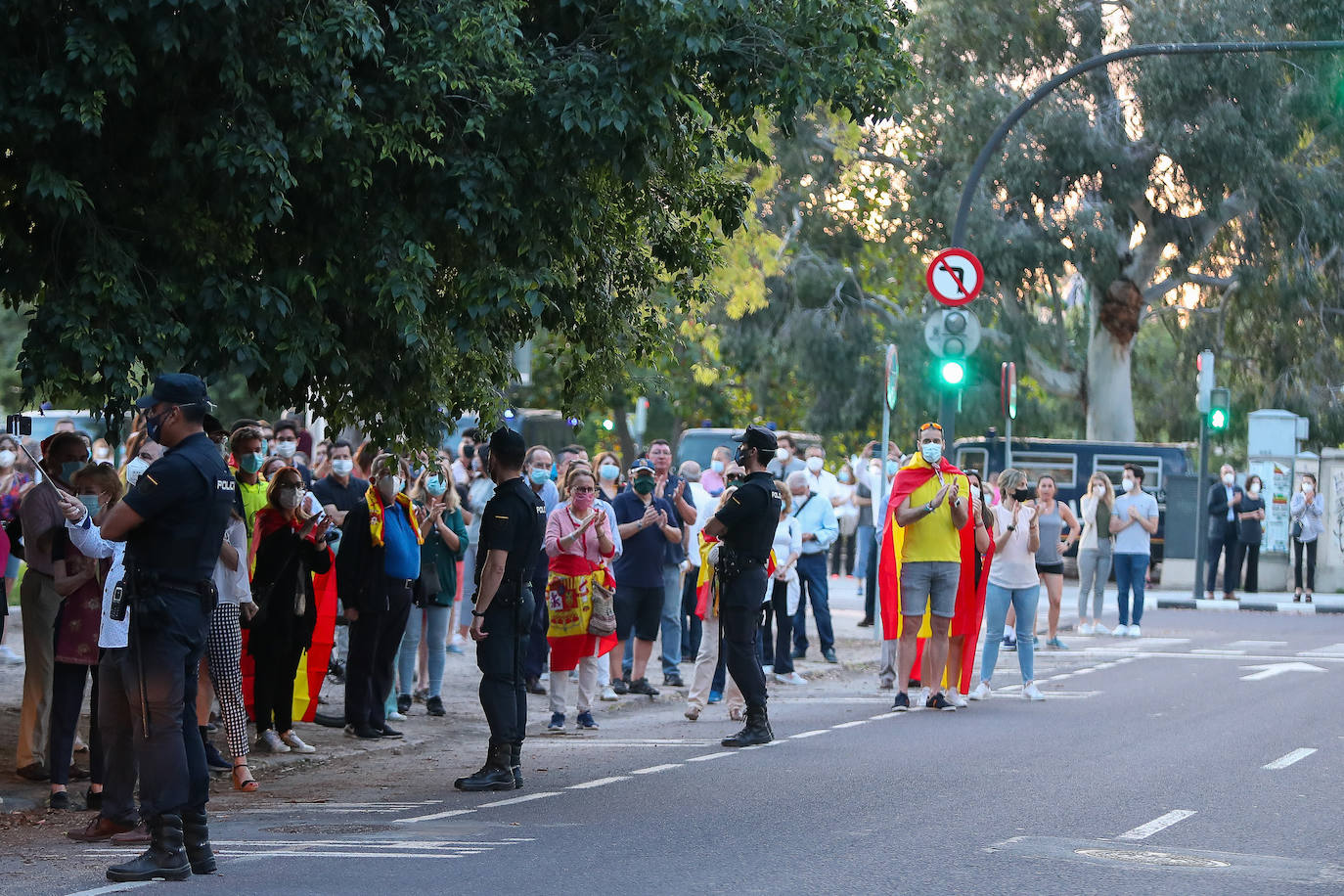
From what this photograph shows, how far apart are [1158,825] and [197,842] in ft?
14.7

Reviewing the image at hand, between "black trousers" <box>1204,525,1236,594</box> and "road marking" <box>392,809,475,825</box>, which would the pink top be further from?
"black trousers" <box>1204,525,1236,594</box>

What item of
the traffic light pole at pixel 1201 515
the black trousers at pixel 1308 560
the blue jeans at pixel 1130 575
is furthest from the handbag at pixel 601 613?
the black trousers at pixel 1308 560

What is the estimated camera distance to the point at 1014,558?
639 inches

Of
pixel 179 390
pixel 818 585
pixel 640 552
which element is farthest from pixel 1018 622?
pixel 179 390

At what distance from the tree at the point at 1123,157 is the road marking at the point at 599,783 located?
2652cm

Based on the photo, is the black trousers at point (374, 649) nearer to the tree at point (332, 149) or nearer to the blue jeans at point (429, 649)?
the blue jeans at point (429, 649)

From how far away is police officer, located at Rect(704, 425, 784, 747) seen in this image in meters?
12.5

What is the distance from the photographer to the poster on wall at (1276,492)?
3155cm

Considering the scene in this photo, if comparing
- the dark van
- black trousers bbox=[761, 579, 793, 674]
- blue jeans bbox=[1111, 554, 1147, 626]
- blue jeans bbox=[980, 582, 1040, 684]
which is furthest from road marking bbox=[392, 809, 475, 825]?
the dark van

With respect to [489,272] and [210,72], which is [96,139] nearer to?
[210,72]

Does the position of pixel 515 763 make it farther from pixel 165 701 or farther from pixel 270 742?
pixel 165 701

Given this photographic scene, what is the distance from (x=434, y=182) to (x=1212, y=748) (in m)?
6.13

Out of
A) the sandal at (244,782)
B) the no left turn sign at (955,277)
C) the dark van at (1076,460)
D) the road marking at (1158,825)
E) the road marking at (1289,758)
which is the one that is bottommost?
the sandal at (244,782)

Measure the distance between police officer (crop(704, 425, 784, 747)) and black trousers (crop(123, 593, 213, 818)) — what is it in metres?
5.04
